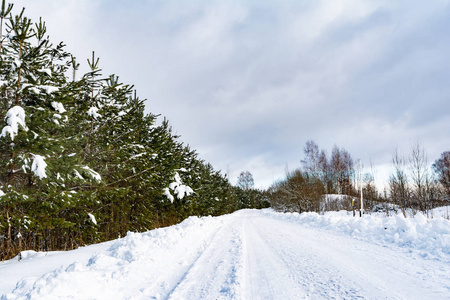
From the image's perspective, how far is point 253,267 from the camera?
184 inches

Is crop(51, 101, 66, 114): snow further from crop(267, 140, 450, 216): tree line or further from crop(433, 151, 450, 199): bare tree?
crop(433, 151, 450, 199): bare tree

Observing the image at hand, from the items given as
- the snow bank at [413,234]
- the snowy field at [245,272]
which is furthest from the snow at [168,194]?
the snow bank at [413,234]

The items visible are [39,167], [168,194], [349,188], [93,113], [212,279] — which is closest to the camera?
[212,279]

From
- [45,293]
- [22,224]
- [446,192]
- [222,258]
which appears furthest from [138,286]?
[446,192]

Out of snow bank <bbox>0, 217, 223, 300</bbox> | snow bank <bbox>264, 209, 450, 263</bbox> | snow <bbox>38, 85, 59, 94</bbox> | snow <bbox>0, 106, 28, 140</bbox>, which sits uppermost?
snow <bbox>38, 85, 59, 94</bbox>

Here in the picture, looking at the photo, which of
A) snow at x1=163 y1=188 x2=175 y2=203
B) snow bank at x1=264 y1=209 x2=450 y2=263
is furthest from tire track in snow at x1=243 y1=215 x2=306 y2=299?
snow at x1=163 y1=188 x2=175 y2=203

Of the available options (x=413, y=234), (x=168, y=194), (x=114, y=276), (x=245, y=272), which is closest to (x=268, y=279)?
(x=245, y=272)

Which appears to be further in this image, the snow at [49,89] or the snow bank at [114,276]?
the snow at [49,89]

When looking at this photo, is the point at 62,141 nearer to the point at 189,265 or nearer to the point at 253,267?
the point at 189,265

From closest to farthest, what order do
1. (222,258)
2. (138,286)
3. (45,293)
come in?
(45,293) < (138,286) < (222,258)

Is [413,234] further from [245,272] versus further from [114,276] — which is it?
[114,276]

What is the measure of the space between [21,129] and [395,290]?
9280mm

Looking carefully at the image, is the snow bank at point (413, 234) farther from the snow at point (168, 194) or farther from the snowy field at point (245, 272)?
the snow at point (168, 194)

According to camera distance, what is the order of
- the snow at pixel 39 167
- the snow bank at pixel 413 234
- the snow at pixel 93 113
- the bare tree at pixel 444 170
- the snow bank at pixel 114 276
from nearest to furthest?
the snow bank at pixel 114 276
the snow bank at pixel 413 234
the snow at pixel 39 167
the snow at pixel 93 113
the bare tree at pixel 444 170
